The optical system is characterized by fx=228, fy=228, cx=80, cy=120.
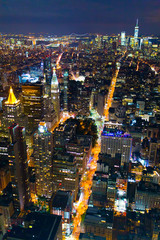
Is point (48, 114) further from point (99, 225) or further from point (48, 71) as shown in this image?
point (48, 71)

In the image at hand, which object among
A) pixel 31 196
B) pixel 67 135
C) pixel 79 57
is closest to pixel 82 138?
pixel 67 135

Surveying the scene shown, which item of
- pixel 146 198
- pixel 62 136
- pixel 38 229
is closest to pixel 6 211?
pixel 38 229

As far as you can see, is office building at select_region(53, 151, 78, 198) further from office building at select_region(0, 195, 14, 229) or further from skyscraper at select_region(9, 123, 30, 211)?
office building at select_region(0, 195, 14, 229)

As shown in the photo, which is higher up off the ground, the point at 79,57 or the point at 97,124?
the point at 79,57

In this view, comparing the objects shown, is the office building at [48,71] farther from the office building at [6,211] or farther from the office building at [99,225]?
the office building at [99,225]

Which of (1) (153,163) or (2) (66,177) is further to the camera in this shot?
(1) (153,163)

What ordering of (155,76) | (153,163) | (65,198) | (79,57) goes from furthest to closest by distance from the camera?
(79,57)
(155,76)
(153,163)
(65,198)

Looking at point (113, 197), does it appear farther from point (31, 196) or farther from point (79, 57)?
point (79, 57)

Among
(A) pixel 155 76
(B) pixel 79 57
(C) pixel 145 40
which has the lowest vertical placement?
(A) pixel 155 76
